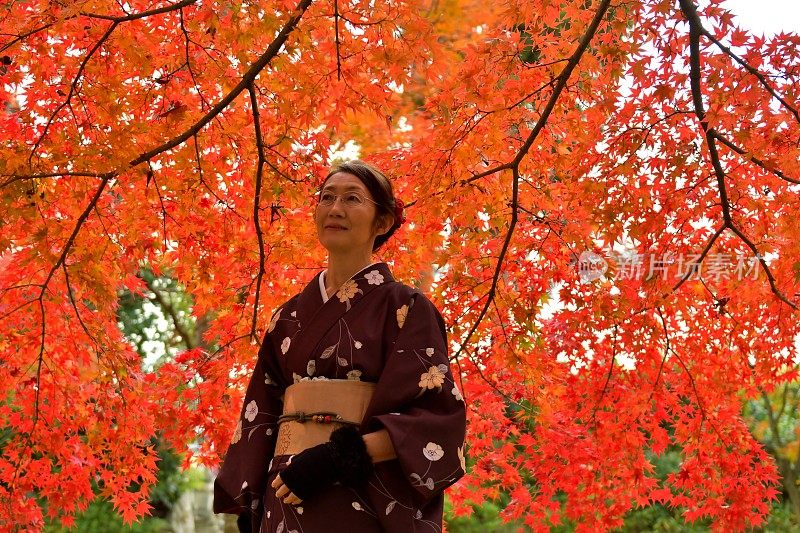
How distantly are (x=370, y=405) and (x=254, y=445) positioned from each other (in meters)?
0.40

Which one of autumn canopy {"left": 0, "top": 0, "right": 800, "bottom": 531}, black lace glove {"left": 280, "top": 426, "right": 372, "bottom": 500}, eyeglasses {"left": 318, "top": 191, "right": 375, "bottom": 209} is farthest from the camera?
autumn canopy {"left": 0, "top": 0, "right": 800, "bottom": 531}

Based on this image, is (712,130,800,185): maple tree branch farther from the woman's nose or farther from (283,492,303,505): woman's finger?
(283,492,303,505): woman's finger

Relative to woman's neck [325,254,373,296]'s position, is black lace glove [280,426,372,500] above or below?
below

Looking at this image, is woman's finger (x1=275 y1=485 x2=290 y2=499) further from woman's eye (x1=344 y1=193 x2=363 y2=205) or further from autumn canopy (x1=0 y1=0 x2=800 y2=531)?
autumn canopy (x1=0 y1=0 x2=800 y2=531)

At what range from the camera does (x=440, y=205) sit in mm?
3709

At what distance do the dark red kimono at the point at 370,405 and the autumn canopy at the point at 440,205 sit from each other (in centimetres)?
118

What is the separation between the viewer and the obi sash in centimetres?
200

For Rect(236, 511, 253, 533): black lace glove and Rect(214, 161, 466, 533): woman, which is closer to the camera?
Rect(214, 161, 466, 533): woman

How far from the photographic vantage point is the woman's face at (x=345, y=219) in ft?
7.23
